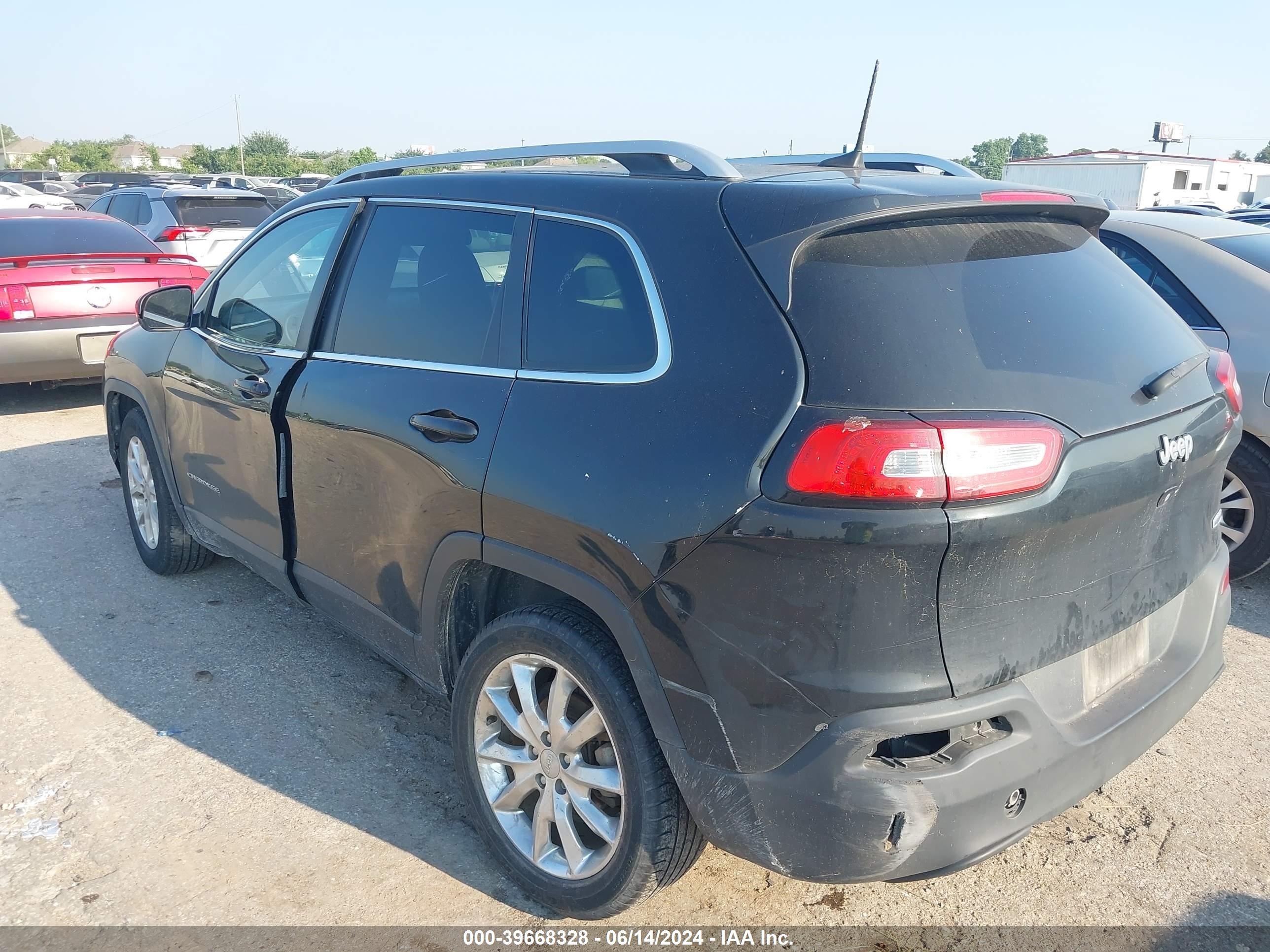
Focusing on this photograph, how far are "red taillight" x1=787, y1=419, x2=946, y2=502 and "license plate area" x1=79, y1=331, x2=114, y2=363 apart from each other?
276 inches

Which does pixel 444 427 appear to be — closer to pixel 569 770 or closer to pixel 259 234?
pixel 569 770

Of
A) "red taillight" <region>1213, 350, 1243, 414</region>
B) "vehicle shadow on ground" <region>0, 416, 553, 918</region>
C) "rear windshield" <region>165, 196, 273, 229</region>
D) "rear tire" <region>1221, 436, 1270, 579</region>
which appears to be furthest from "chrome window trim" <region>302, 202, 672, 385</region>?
"rear windshield" <region>165, 196, 273, 229</region>

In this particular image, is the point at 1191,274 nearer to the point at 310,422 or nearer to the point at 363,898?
the point at 310,422

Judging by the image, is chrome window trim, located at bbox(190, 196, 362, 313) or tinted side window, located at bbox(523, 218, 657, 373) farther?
chrome window trim, located at bbox(190, 196, 362, 313)

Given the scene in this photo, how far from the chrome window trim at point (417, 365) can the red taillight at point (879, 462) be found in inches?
38.5

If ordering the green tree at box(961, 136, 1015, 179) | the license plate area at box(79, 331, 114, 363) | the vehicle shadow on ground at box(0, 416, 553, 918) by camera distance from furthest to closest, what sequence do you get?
the green tree at box(961, 136, 1015, 179) < the license plate area at box(79, 331, 114, 363) < the vehicle shadow on ground at box(0, 416, 553, 918)

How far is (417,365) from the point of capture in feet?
9.73

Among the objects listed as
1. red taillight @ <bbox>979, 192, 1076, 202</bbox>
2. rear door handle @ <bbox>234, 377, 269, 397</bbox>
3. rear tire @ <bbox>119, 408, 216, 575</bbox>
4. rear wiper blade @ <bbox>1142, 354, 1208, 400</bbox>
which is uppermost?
red taillight @ <bbox>979, 192, 1076, 202</bbox>

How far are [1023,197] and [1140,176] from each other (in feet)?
132

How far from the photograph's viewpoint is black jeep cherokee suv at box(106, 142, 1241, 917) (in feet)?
6.70

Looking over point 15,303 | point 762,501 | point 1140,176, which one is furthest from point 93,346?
point 1140,176

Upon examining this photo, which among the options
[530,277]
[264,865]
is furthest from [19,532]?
[530,277]

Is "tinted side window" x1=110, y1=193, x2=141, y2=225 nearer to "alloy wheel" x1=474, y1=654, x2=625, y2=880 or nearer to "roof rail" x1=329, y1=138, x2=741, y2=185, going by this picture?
"roof rail" x1=329, y1=138, x2=741, y2=185

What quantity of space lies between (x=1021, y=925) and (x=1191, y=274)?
132 inches
